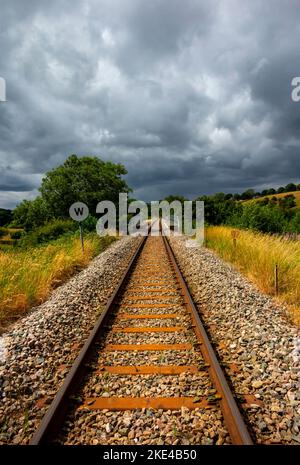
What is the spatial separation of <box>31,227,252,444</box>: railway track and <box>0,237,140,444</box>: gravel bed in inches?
10.7

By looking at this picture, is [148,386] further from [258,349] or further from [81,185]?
[81,185]

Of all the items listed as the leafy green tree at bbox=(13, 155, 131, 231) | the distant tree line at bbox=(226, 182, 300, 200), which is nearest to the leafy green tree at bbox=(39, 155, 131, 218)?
the leafy green tree at bbox=(13, 155, 131, 231)

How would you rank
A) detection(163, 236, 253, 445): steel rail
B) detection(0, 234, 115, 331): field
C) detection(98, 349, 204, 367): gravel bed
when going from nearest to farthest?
1. detection(163, 236, 253, 445): steel rail
2. detection(98, 349, 204, 367): gravel bed
3. detection(0, 234, 115, 331): field

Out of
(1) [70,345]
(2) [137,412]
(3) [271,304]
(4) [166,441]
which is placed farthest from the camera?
(3) [271,304]

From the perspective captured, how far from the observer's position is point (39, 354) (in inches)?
138

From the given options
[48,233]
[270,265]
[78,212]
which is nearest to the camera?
[270,265]

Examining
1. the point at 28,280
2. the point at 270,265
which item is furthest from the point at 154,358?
the point at 270,265

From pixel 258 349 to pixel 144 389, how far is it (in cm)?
167

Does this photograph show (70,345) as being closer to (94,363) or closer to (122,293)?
(94,363)

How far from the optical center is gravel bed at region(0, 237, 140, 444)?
256cm

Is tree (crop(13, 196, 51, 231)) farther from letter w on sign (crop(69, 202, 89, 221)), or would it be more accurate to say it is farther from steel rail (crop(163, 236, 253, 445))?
steel rail (crop(163, 236, 253, 445))
